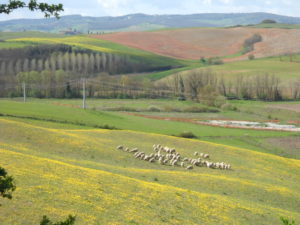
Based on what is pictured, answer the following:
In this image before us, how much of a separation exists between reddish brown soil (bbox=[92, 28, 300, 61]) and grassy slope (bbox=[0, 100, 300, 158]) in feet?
344

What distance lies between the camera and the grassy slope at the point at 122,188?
70.8 feet

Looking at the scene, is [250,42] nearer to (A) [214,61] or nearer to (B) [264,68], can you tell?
(A) [214,61]

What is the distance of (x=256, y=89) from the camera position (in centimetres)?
12388

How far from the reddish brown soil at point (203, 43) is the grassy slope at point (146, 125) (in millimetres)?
104756

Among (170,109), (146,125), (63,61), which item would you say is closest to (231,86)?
(170,109)

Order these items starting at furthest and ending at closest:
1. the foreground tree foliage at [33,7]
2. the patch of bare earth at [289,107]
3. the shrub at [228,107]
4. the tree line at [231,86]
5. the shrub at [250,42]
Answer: the shrub at [250,42], the tree line at [231,86], the shrub at [228,107], the patch of bare earth at [289,107], the foreground tree foliage at [33,7]

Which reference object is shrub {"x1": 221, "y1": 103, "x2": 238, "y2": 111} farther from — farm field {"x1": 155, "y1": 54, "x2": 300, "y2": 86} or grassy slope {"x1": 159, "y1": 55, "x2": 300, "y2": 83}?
grassy slope {"x1": 159, "y1": 55, "x2": 300, "y2": 83}

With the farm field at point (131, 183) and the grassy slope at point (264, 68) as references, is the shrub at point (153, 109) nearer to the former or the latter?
the grassy slope at point (264, 68)

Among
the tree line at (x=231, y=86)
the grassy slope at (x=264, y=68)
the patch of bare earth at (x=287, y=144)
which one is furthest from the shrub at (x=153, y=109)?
the grassy slope at (x=264, y=68)

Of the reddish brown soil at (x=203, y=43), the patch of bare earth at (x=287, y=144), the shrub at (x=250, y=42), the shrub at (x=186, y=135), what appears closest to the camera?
the patch of bare earth at (x=287, y=144)

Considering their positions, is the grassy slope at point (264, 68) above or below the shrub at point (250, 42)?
below

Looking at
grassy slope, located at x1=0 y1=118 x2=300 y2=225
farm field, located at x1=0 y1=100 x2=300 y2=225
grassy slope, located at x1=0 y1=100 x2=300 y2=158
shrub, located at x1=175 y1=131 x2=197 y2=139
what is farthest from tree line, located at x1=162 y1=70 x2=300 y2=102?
grassy slope, located at x1=0 y1=118 x2=300 y2=225

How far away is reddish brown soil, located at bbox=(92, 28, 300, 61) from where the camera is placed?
17788cm

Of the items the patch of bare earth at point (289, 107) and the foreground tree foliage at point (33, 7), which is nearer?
the foreground tree foliage at point (33, 7)
